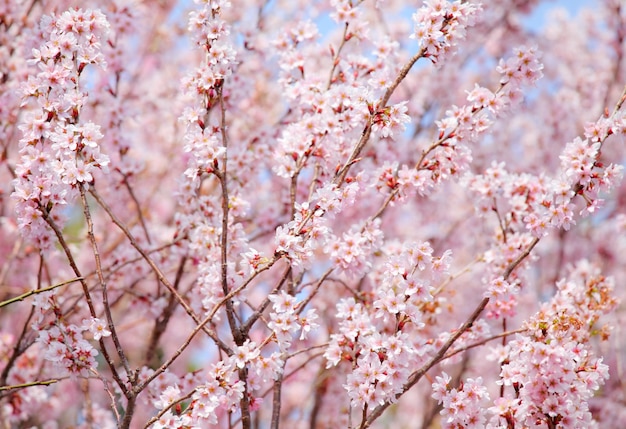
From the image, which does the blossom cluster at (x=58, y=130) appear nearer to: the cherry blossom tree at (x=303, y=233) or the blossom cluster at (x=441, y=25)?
the cherry blossom tree at (x=303, y=233)

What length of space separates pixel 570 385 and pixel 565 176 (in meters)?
1.07

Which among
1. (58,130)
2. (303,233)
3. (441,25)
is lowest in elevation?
(303,233)

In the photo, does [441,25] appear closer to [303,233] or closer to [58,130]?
[303,233]

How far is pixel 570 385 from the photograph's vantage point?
2998 mm

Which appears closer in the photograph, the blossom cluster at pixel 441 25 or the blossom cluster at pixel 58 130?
the blossom cluster at pixel 58 130

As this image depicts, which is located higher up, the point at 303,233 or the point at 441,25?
the point at 441,25

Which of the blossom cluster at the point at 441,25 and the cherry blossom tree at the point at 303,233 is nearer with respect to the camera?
the cherry blossom tree at the point at 303,233

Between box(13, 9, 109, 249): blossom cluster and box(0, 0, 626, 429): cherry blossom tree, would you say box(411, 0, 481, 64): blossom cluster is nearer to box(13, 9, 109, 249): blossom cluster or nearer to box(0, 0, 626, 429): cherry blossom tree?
box(0, 0, 626, 429): cherry blossom tree

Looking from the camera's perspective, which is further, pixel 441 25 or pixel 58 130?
pixel 441 25

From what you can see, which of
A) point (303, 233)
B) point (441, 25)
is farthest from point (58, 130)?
point (441, 25)

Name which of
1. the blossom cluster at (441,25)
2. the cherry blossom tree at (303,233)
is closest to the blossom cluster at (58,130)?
the cherry blossom tree at (303,233)

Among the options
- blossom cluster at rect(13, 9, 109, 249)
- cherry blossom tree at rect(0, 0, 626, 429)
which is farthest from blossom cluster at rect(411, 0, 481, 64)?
blossom cluster at rect(13, 9, 109, 249)

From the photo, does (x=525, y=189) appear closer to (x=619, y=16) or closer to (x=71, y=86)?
(x=71, y=86)

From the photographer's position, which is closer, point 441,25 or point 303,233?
point 303,233
